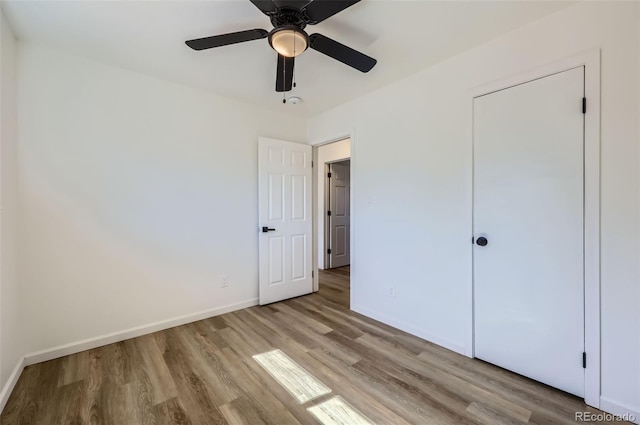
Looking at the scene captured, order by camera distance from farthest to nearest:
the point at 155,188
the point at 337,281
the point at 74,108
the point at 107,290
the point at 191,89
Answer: the point at 337,281, the point at 191,89, the point at 155,188, the point at 107,290, the point at 74,108

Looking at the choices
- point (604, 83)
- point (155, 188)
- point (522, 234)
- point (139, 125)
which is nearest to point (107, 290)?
point (155, 188)

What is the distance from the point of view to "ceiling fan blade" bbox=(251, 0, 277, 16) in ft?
4.64

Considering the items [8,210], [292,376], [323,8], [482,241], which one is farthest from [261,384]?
[323,8]

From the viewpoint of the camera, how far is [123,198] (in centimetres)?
252

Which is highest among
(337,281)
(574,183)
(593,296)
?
(574,183)

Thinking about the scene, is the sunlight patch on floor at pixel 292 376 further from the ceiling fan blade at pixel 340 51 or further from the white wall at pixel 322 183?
the white wall at pixel 322 183

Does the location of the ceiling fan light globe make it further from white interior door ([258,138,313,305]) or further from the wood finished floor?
the wood finished floor

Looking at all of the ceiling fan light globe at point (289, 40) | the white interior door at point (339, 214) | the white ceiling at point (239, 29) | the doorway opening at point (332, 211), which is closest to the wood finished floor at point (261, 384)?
the ceiling fan light globe at point (289, 40)

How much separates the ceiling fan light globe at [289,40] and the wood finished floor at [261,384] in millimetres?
2192

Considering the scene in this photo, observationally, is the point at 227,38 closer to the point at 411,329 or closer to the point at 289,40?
the point at 289,40

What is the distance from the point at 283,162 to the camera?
3.55m

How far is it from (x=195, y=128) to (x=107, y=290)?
180 cm

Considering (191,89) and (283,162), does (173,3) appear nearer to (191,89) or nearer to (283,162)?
(191,89)

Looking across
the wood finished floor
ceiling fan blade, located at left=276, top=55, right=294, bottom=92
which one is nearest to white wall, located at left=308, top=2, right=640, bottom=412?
the wood finished floor
